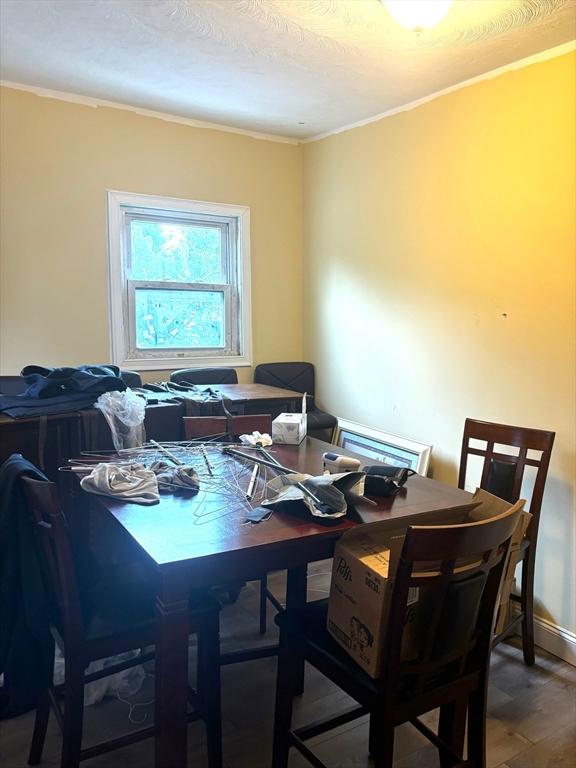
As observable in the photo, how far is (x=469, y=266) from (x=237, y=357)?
1.85 m

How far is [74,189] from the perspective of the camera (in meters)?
3.52

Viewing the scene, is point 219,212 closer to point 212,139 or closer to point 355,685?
point 212,139

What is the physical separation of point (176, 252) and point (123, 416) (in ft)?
6.66

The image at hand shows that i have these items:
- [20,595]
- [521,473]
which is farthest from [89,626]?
[521,473]

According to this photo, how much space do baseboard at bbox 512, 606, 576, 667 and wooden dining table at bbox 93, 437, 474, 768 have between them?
1.27 m

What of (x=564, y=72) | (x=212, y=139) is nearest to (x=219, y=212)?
(x=212, y=139)

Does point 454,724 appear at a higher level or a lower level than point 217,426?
lower

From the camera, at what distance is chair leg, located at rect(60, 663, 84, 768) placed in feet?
5.14

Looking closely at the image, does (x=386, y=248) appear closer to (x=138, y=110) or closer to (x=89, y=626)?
(x=138, y=110)

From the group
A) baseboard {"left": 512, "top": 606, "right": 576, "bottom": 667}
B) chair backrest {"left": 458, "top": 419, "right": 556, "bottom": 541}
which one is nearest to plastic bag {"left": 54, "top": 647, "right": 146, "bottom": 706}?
chair backrest {"left": 458, "top": 419, "right": 556, "bottom": 541}

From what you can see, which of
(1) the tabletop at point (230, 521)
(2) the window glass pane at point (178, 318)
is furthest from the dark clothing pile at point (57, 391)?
(2) the window glass pane at point (178, 318)

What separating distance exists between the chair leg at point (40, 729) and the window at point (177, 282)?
2319mm

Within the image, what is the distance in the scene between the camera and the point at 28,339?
136 inches

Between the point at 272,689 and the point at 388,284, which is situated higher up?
the point at 388,284
